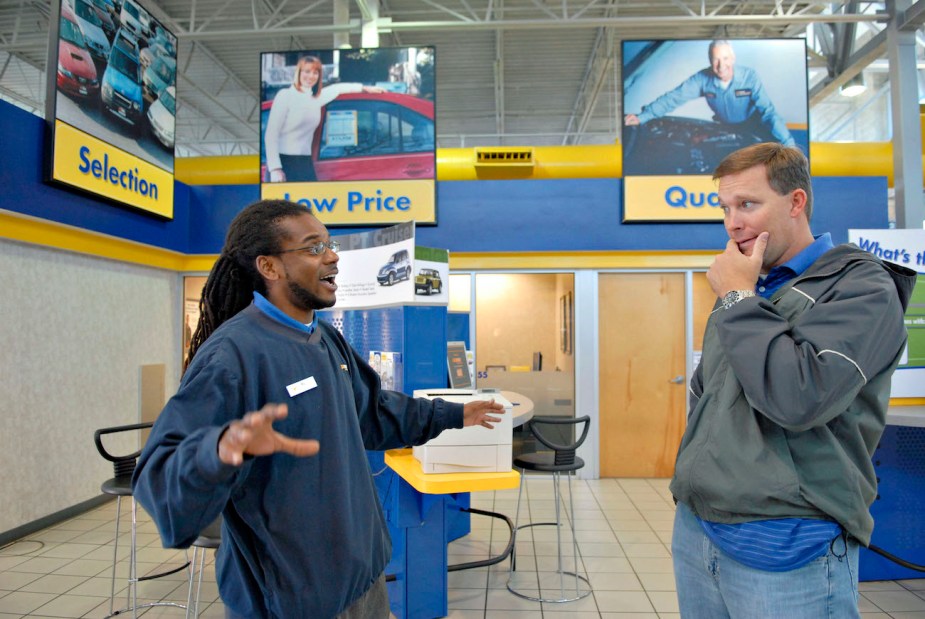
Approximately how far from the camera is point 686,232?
677 centimetres

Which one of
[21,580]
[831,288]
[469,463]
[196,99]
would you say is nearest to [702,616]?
[831,288]

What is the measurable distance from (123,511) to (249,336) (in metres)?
5.55

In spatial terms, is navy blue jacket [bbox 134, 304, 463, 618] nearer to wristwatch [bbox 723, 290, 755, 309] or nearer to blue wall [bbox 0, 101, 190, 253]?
wristwatch [bbox 723, 290, 755, 309]

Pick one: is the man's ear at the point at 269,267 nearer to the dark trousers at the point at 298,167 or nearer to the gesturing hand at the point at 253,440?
the gesturing hand at the point at 253,440

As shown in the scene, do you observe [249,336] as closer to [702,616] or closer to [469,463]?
[702,616]

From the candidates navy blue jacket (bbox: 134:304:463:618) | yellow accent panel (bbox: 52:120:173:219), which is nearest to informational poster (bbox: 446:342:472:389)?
navy blue jacket (bbox: 134:304:463:618)

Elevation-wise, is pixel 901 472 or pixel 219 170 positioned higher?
pixel 219 170

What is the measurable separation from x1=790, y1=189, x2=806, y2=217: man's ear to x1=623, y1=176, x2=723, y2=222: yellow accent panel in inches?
210

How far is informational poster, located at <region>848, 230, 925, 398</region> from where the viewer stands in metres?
3.83

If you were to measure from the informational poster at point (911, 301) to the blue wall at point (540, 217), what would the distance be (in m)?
2.63

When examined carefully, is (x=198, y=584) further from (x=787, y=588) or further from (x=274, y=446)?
(x=787, y=588)

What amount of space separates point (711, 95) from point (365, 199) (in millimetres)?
3775

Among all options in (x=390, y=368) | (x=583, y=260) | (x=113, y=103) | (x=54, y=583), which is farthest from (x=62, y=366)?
(x=583, y=260)

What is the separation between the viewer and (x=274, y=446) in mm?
1058
